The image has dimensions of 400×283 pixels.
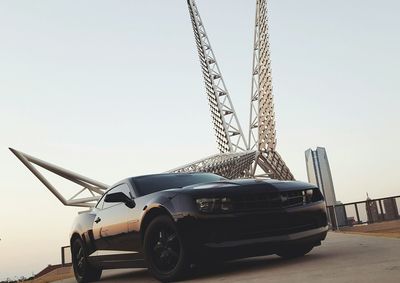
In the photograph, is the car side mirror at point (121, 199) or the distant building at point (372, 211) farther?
the distant building at point (372, 211)

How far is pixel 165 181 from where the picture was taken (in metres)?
6.53

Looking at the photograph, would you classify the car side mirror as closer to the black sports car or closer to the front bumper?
the black sports car

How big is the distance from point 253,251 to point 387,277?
1710mm

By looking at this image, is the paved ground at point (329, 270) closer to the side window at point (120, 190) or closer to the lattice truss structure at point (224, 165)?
the side window at point (120, 190)

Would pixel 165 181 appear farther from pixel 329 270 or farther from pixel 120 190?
pixel 329 270

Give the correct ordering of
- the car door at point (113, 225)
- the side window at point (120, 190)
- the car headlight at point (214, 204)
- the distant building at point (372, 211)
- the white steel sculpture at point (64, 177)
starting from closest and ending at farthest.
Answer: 1. the car headlight at point (214, 204)
2. the car door at point (113, 225)
3. the side window at point (120, 190)
4. the distant building at point (372, 211)
5. the white steel sculpture at point (64, 177)

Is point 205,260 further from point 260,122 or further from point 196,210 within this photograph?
point 260,122

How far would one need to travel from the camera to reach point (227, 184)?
5.56 meters

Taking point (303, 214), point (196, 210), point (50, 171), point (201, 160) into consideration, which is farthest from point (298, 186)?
point (201, 160)

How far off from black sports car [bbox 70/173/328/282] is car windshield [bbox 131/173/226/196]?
0.02 m

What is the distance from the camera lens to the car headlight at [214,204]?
525cm

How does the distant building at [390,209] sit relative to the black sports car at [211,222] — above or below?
below

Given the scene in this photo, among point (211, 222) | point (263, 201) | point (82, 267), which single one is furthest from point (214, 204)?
point (82, 267)

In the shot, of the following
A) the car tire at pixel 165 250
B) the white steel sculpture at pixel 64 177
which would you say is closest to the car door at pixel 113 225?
the car tire at pixel 165 250
